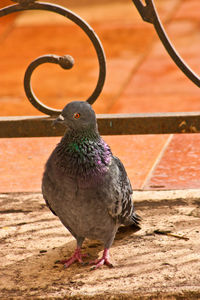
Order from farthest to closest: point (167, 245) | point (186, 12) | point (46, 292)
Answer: point (186, 12) < point (167, 245) < point (46, 292)

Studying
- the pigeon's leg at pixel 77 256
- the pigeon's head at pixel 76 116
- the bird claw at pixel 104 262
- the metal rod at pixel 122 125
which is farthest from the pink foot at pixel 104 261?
the metal rod at pixel 122 125

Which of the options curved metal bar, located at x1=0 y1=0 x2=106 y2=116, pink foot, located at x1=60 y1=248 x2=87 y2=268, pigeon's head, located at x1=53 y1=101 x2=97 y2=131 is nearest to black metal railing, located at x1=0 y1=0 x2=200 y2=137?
curved metal bar, located at x1=0 y1=0 x2=106 y2=116

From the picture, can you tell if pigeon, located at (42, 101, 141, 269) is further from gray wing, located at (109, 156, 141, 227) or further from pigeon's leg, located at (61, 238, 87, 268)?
pigeon's leg, located at (61, 238, 87, 268)

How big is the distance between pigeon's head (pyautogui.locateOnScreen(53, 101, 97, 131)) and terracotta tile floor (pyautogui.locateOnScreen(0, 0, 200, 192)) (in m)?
1.50

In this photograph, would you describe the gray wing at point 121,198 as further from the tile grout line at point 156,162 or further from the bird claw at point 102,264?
the tile grout line at point 156,162

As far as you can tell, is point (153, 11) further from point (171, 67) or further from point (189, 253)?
point (171, 67)

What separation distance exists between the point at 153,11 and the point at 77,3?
7.27 metres

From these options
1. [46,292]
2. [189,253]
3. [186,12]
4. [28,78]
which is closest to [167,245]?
[189,253]

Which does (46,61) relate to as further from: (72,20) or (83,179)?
(83,179)

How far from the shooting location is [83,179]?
287 cm

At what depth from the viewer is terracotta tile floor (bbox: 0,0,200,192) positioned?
4824mm

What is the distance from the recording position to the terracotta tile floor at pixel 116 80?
4824 millimetres

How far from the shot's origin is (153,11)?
345cm

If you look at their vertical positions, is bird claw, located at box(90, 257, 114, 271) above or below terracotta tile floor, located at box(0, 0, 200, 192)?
above
